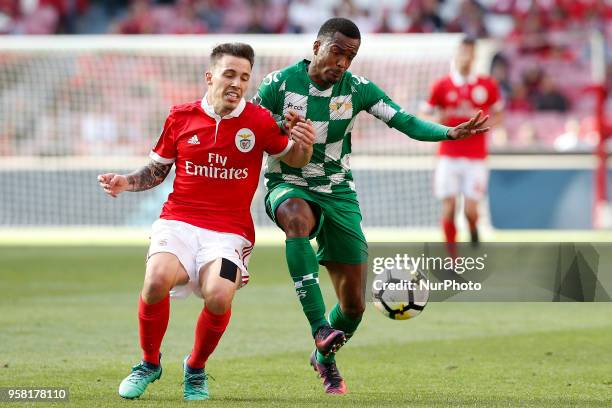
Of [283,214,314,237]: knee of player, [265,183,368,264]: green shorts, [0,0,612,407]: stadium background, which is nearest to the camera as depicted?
[283,214,314,237]: knee of player

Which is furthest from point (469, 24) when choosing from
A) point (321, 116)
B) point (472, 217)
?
point (321, 116)

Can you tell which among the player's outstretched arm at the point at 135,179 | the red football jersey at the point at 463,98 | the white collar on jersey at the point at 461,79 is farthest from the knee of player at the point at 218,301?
the white collar on jersey at the point at 461,79

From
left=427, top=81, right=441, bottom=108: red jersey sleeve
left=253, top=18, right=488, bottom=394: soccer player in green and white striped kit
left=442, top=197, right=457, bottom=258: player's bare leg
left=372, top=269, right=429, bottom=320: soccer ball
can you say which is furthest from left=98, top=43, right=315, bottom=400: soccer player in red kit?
left=427, top=81, right=441, bottom=108: red jersey sleeve

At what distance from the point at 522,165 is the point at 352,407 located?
13920 millimetres

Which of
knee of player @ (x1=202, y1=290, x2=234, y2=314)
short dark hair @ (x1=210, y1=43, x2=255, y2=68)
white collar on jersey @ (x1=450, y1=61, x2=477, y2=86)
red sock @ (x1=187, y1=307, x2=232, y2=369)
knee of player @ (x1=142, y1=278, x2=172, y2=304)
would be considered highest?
short dark hair @ (x1=210, y1=43, x2=255, y2=68)

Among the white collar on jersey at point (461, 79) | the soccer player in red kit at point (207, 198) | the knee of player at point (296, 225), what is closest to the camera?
the soccer player in red kit at point (207, 198)

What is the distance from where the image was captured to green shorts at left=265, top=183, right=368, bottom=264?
6.90 metres

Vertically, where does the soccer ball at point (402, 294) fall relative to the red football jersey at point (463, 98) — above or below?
below

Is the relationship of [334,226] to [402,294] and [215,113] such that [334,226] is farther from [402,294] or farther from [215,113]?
[215,113]

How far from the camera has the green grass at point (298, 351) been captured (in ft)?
21.0

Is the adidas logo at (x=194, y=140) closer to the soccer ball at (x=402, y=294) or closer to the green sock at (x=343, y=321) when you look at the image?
the green sock at (x=343, y=321)

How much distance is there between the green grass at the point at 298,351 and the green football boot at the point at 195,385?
72 mm

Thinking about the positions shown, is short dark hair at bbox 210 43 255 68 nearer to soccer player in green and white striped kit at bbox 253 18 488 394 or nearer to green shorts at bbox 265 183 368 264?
soccer player in green and white striped kit at bbox 253 18 488 394

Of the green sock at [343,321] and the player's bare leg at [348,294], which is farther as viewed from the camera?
the green sock at [343,321]
